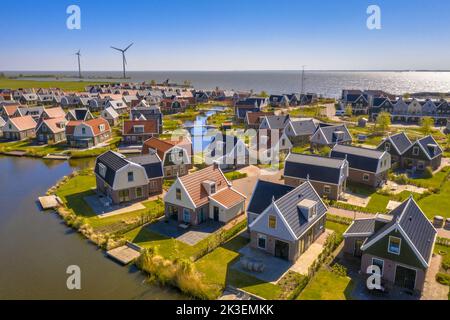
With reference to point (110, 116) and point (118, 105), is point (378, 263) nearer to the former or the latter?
point (110, 116)

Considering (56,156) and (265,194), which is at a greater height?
(265,194)

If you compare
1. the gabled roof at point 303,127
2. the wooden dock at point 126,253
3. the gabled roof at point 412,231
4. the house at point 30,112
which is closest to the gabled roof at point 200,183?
the wooden dock at point 126,253

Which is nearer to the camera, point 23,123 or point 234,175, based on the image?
point 234,175

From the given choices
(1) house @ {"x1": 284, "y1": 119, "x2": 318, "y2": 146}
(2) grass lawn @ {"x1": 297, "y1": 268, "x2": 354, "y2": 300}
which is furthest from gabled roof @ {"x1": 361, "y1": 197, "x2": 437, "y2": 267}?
(1) house @ {"x1": 284, "y1": 119, "x2": 318, "y2": 146}

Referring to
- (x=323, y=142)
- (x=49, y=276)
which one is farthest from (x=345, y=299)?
(x=323, y=142)

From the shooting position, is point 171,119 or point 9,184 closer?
point 9,184

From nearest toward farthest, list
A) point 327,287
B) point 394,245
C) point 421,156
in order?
point 394,245
point 327,287
point 421,156

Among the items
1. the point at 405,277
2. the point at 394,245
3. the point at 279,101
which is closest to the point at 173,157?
the point at 394,245

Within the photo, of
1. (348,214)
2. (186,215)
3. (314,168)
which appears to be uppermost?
(314,168)
